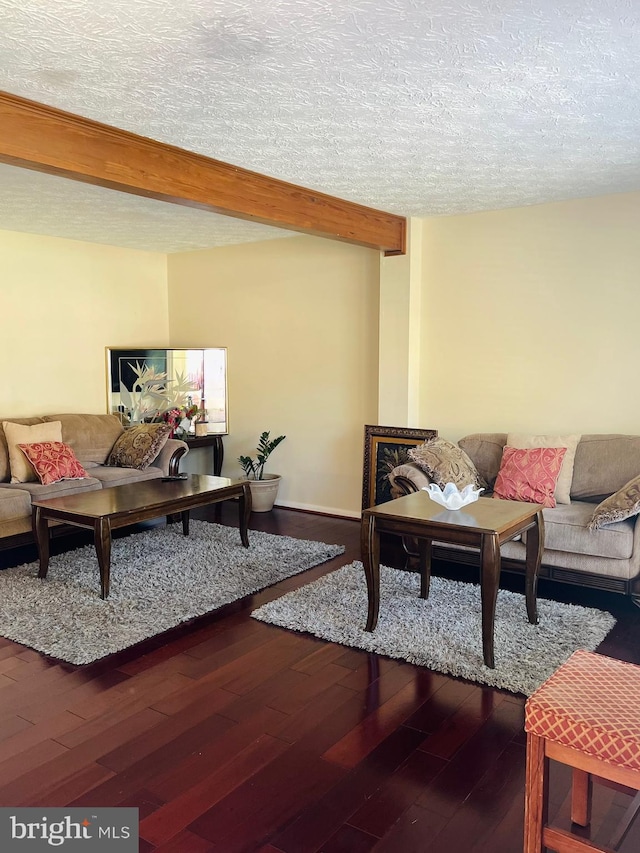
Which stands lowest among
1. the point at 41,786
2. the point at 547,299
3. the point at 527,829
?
the point at 41,786

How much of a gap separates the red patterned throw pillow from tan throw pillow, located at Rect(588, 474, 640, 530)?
11.9ft

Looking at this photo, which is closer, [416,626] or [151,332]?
[416,626]

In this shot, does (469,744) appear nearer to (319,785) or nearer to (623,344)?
(319,785)

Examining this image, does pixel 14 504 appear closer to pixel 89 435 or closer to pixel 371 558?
pixel 89 435

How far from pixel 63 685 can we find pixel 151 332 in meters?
4.52

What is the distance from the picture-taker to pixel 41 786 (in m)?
2.15

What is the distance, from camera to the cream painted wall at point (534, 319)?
14.4 ft

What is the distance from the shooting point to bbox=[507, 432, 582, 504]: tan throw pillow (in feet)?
13.9

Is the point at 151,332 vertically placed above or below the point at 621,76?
below

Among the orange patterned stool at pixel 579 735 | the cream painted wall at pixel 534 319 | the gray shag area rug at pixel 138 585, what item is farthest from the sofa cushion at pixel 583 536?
the orange patterned stool at pixel 579 735

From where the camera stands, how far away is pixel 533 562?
3.44 meters

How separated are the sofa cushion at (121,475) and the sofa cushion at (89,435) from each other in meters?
0.14

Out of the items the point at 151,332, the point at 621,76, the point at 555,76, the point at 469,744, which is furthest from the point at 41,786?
the point at 151,332

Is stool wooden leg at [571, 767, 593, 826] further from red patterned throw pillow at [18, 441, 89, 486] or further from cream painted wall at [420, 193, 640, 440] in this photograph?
red patterned throw pillow at [18, 441, 89, 486]
